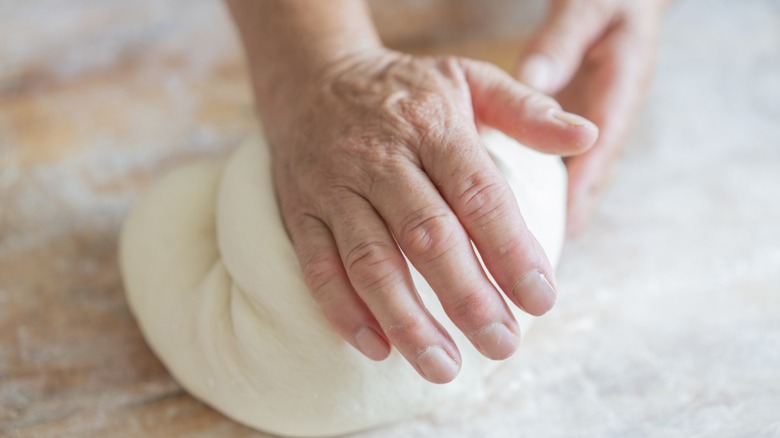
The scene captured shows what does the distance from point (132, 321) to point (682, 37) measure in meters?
1.32

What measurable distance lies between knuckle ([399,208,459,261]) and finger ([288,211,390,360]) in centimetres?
9

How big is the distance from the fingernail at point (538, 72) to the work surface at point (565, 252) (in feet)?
0.97

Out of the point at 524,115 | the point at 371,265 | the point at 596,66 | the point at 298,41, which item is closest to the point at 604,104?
the point at 596,66

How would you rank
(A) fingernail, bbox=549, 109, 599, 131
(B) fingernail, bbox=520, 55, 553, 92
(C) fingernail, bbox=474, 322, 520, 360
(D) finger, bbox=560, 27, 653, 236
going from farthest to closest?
1. (D) finger, bbox=560, 27, 653, 236
2. (B) fingernail, bbox=520, 55, 553, 92
3. (A) fingernail, bbox=549, 109, 599, 131
4. (C) fingernail, bbox=474, 322, 520, 360

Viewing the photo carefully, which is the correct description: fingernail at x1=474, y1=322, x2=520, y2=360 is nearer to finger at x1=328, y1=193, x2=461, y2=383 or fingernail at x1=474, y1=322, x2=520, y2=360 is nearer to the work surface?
finger at x1=328, y1=193, x2=461, y2=383

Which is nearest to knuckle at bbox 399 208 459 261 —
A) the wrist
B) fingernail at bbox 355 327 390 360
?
fingernail at bbox 355 327 390 360

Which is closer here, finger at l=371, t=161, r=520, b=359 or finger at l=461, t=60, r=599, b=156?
finger at l=371, t=161, r=520, b=359

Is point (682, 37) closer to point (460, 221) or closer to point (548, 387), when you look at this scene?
point (548, 387)

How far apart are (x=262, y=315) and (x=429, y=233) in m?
0.27

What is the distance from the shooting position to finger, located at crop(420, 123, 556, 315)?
2.42ft

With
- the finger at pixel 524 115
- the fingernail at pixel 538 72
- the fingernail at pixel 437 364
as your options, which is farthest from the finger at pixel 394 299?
the fingernail at pixel 538 72

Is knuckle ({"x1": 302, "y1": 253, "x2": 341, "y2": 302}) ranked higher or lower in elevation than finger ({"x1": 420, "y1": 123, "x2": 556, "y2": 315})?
lower

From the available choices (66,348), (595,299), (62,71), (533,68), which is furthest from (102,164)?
(595,299)

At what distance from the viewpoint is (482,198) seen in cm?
77
